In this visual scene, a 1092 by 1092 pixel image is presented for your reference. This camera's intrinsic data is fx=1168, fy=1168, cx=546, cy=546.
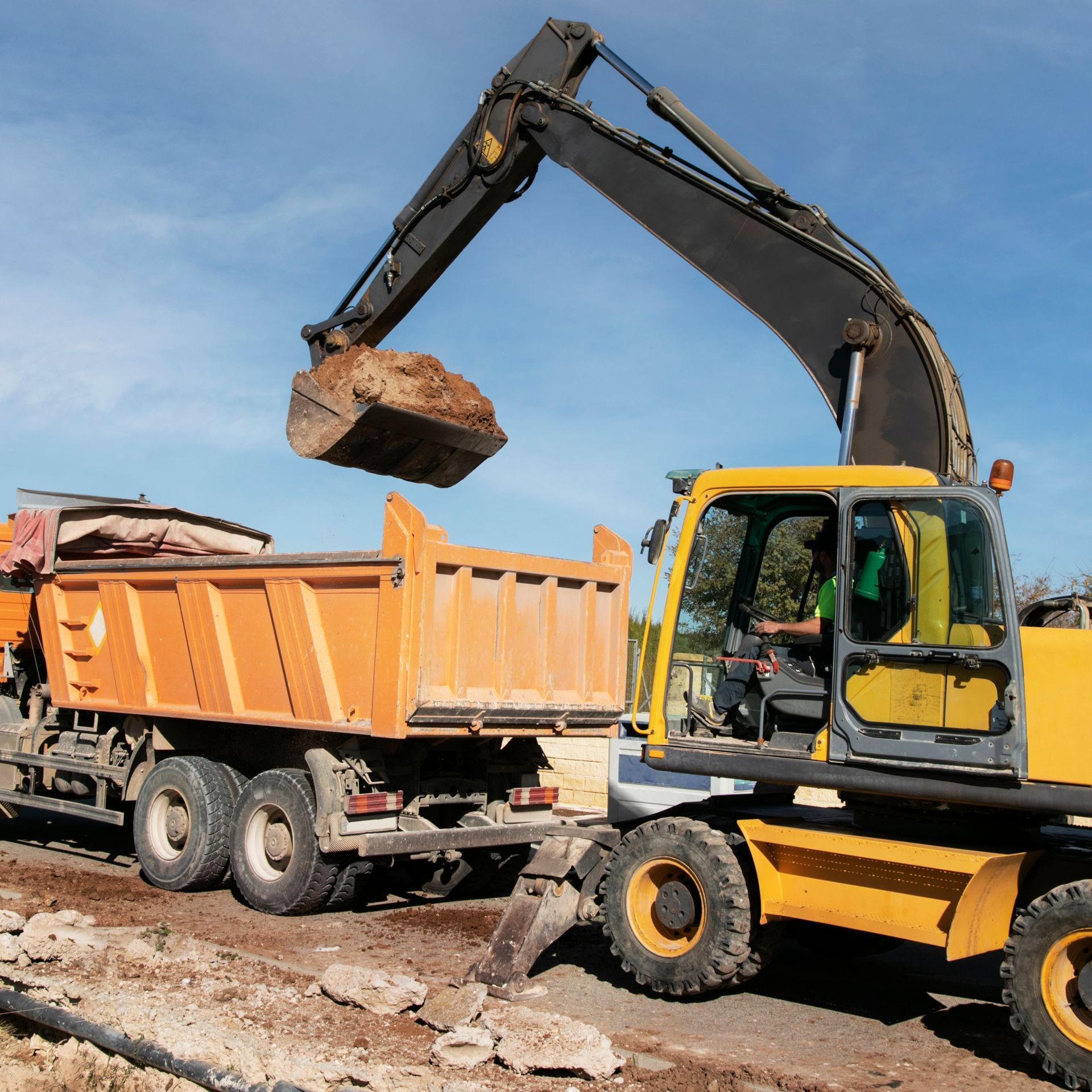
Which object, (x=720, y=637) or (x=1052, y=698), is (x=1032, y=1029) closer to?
(x=1052, y=698)

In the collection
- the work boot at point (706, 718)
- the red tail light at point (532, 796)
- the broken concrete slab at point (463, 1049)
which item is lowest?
the broken concrete slab at point (463, 1049)

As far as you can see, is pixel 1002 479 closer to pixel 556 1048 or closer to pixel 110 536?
pixel 556 1048

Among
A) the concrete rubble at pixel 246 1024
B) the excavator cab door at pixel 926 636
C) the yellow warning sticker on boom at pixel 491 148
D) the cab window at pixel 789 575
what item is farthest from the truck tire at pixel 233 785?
the yellow warning sticker on boom at pixel 491 148

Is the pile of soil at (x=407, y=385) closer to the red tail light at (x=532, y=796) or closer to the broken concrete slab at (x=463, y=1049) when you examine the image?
the red tail light at (x=532, y=796)

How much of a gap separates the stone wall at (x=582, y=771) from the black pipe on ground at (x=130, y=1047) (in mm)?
7833

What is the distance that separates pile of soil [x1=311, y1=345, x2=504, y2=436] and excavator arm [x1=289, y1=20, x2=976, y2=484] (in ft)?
0.66

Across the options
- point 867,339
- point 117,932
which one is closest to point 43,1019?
point 117,932

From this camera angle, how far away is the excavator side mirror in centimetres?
594

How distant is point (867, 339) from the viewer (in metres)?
6.27

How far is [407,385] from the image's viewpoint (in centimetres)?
906

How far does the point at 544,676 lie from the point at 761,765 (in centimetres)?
263

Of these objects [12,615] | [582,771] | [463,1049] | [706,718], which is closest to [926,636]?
[706,718]

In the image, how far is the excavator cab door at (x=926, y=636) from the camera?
514 centimetres

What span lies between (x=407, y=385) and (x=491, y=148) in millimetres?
1895
